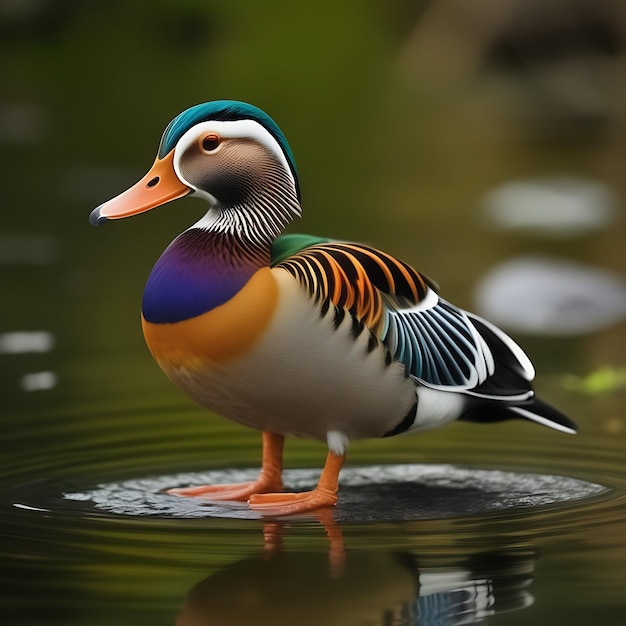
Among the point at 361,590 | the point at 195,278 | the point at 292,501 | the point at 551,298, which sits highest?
the point at 551,298

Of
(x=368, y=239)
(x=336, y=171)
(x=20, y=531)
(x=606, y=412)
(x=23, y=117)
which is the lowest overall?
(x=20, y=531)

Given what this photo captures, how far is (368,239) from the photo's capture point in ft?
44.8

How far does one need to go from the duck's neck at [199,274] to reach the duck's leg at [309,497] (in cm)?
74

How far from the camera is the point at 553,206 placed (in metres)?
15.4

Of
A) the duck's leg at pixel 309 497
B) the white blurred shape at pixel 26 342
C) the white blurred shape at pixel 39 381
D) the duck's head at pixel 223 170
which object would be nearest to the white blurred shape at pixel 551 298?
the white blurred shape at pixel 26 342

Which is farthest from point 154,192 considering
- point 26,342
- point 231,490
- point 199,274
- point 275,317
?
point 26,342

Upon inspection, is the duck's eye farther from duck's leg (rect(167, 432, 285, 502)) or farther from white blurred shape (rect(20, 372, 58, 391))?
white blurred shape (rect(20, 372, 58, 391))

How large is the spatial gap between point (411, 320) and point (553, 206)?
9579mm

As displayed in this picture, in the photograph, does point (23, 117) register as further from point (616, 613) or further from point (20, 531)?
point (616, 613)

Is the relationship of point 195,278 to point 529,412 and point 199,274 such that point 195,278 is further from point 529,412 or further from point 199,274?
point 529,412

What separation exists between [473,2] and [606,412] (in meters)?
14.1

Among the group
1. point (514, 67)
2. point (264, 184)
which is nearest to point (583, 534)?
point (264, 184)

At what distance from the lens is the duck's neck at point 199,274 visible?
5680 millimetres

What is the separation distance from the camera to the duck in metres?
5.64
